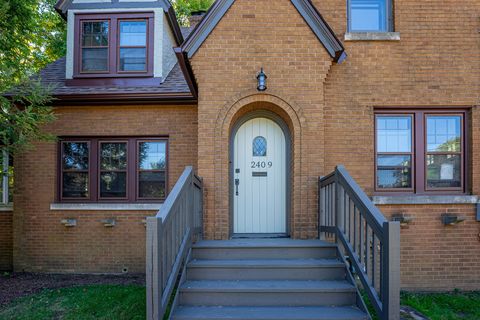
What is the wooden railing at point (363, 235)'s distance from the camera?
12.9 ft

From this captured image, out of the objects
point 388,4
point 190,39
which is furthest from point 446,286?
point 190,39

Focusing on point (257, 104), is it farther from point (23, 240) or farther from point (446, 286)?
point (23, 240)

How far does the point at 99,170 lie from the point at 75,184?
62cm

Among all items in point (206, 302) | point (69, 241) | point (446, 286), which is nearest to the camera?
point (206, 302)

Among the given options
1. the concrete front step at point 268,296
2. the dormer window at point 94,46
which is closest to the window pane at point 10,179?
the dormer window at point 94,46

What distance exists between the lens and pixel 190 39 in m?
6.27

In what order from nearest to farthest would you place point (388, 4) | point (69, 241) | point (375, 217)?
point (375, 217) → point (388, 4) → point (69, 241)

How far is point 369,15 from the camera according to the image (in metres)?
7.20

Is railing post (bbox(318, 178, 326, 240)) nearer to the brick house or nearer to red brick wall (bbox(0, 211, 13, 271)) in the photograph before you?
the brick house

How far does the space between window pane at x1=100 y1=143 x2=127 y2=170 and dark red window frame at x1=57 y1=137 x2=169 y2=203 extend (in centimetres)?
8

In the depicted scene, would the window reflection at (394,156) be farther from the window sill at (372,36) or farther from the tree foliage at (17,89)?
the tree foliage at (17,89)

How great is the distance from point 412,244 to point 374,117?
2.44m

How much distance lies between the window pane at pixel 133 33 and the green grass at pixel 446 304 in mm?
7534

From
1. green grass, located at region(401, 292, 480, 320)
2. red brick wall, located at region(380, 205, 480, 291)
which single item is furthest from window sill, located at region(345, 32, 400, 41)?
green grass, located at region(401, 292, 480, 320)
